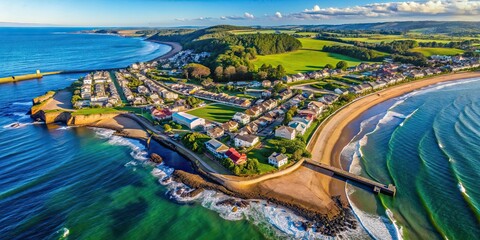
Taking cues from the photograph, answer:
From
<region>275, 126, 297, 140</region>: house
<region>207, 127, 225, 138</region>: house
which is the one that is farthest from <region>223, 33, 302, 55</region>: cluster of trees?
<region>275, 126, 297, 140</region>: house

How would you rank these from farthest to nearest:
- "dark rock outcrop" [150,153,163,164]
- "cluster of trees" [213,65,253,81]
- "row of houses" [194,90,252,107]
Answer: "cluster of trees" [213,65,253,81] < "row of houses" [194,90,252,107] < "dark rock outcrop" [150,153,163,164]

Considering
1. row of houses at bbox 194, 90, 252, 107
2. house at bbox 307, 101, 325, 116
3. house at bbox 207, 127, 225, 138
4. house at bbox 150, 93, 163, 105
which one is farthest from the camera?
house at bbox 150, 93, 163, 105

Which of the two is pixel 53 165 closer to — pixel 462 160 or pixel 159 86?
pixel 159 86

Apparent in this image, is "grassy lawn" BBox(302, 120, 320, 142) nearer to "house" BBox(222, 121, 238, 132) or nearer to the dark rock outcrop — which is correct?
"house" BBox(222, 121, 238, 132)

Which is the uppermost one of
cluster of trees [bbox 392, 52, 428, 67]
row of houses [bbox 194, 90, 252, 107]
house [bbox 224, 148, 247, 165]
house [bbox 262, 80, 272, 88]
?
cluster of trees [bbox 392, 52, 428, 67]

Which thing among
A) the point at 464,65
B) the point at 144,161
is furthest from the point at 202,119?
the point at 464,65

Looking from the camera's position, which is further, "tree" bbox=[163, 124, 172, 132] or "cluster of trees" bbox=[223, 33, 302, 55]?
"cluster of trees" bbox=[223, 33, 302, 55]

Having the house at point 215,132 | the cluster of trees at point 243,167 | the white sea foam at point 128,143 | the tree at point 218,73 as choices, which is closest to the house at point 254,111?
the house at point 215,132
